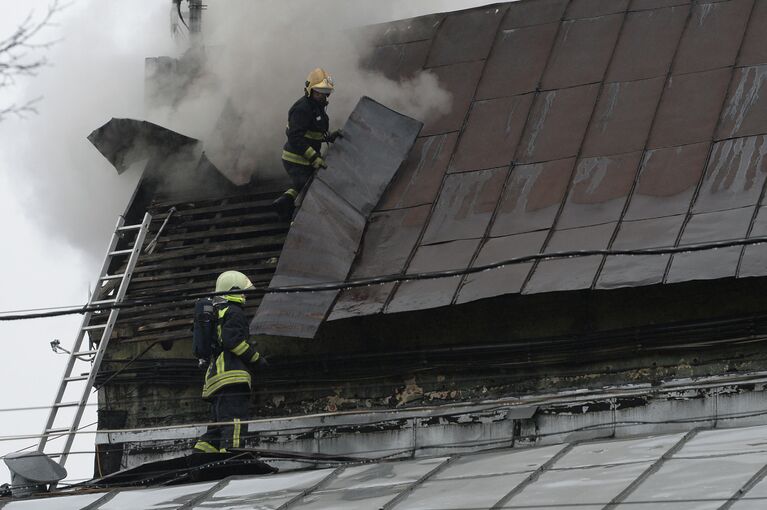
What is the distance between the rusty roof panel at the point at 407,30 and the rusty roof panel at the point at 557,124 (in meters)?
1.68

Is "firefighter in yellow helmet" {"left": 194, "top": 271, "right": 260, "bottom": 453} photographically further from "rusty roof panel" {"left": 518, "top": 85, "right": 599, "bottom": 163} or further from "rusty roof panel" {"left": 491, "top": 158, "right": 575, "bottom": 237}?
"rusty roof panel" {"left": 518, "top": 85, "right": 599, "bottom": 163}

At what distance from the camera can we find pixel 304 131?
13.0 meters

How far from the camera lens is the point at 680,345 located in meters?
11.2

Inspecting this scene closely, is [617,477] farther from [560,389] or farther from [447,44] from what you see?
[447,44]

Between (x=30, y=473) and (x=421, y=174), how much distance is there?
3.87m

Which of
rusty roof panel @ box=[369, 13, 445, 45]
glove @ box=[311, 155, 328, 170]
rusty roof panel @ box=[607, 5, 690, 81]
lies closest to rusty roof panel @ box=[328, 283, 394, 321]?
glove @ box=[311, 155, 328, 170]

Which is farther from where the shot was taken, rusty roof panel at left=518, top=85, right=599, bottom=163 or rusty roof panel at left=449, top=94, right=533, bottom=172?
rusty roof panel at left=449, top=94, right=533, bottom=172

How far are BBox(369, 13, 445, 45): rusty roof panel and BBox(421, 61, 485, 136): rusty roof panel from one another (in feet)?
2.07

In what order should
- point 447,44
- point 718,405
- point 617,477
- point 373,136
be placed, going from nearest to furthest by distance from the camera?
point 617,477 < point 718,405 < point 373,136 < point 447,44

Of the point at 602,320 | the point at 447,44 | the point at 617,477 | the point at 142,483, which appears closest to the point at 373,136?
the point at 447,44

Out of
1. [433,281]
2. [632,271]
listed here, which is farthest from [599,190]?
[433,281]

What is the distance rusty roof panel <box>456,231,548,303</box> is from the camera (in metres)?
11.3

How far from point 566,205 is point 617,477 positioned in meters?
Result: 3.29

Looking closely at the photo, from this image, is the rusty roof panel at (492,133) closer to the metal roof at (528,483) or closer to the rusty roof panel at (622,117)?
the rusty roof panel at (622,117)
